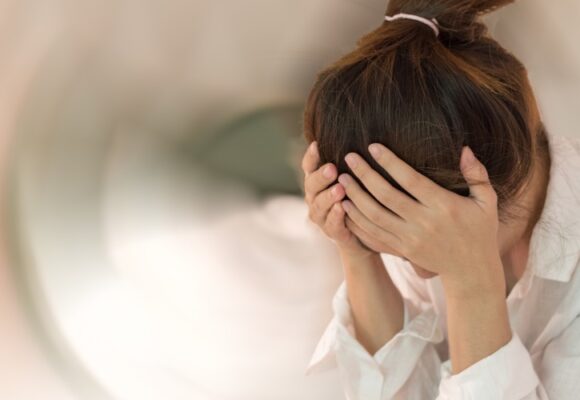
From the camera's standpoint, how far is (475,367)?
761 millimetres

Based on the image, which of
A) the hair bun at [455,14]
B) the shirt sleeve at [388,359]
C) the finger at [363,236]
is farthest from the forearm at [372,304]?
the hair bun at [455,14]

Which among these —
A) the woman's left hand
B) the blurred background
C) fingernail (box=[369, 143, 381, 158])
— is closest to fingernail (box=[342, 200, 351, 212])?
the woman's left hand

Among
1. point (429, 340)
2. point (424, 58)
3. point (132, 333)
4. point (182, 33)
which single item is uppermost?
point (182, 33)

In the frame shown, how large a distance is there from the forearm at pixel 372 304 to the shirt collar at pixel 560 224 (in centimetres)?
23

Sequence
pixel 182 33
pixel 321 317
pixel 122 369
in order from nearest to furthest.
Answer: pixel 182 33 < pixel 122 369 < pixel 321 317

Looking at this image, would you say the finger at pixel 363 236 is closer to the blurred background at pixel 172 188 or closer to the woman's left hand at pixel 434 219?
the woman's left hand at pixel 434 219

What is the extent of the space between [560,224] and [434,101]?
241 millimetres

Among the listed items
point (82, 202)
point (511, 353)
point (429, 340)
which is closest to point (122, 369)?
point (82, 202)

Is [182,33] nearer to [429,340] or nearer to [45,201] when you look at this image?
[45,201]

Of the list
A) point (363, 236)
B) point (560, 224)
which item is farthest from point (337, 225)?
point (560, 224)

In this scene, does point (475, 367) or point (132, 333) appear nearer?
point (475, 367)

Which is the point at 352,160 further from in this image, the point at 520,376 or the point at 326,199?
the point at 520,376

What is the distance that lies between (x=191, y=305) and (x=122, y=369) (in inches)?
5.5

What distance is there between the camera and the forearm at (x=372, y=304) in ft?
3.09
